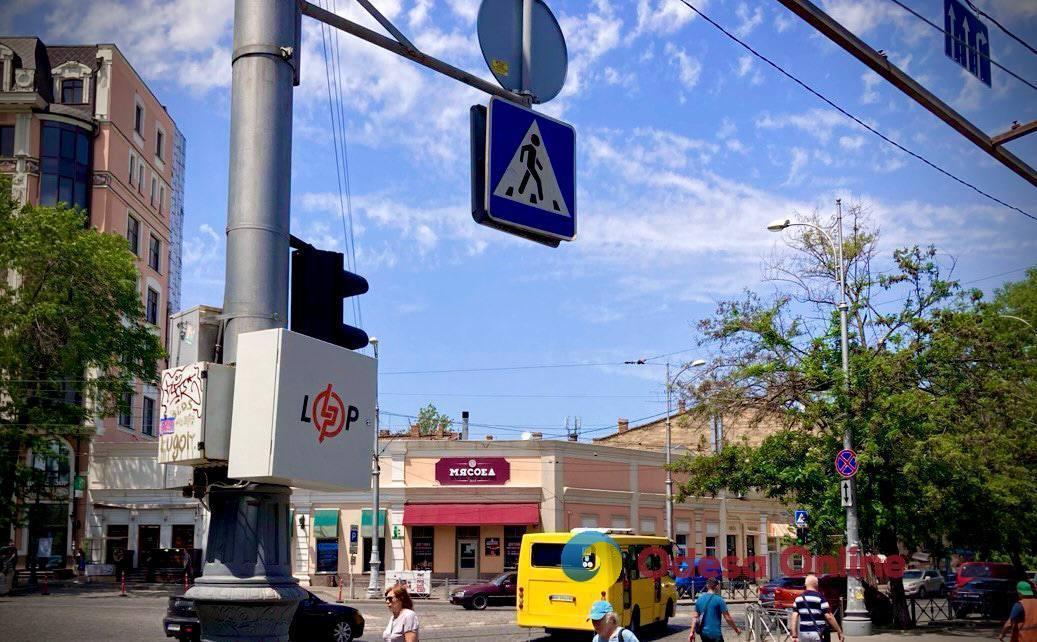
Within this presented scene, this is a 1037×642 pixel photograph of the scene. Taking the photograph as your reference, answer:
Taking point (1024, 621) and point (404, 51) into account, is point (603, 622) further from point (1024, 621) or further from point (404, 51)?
point (1024, 621)

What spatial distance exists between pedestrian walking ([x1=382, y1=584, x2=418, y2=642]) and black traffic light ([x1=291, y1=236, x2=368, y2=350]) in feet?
18.7

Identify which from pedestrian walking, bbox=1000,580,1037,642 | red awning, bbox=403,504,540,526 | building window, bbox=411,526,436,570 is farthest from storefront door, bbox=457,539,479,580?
pedestrian walking, bbox=1000,580,1037,642

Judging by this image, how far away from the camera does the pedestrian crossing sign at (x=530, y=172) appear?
238 inches

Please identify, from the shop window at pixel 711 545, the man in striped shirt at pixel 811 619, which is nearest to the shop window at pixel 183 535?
the shop window at pixel 711 545

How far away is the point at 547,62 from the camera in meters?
6.58

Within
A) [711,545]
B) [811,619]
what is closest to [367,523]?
[711,545]

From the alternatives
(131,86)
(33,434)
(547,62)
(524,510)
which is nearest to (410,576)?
(524,510)

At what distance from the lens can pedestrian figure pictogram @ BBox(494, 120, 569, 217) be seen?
6129 mm

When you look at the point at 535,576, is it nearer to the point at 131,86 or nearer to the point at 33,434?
the point at 33,434

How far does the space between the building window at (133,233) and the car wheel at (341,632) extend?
136 feet

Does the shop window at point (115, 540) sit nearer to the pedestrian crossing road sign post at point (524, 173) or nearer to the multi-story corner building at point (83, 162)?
the multi-story corner building at point (83, 162)

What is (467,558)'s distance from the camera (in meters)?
47.4

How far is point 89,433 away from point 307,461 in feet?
166

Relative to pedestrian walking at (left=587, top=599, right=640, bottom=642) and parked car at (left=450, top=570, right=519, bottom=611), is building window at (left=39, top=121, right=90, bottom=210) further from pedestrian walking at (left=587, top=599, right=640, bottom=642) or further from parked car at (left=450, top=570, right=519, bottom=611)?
pedestrian walking at (left=587, top=599, right=640, bottom=642)
